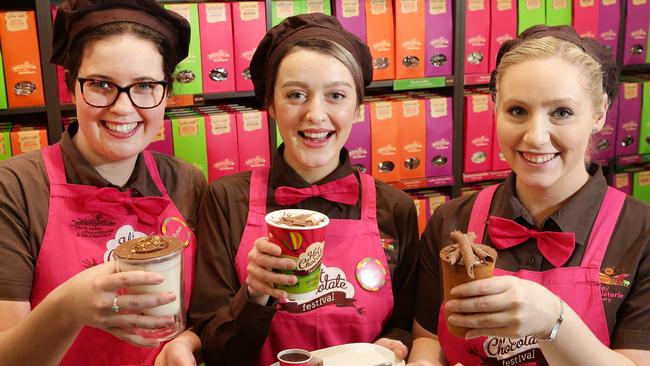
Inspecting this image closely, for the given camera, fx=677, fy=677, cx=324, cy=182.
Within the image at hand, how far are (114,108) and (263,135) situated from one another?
1603mm

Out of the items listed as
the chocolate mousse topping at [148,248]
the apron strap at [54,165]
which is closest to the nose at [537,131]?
the chocolate mousse topping at [148,248]

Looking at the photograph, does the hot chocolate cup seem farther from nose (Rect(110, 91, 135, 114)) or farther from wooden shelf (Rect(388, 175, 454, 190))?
wooden shelf (Rect(388, 175, 454, 190))

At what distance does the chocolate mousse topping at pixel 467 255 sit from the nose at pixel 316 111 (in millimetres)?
655

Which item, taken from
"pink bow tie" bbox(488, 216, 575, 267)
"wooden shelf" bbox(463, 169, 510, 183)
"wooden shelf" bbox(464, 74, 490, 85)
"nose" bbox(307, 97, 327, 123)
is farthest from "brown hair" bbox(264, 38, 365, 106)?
"wooden shelf" bbox(463, 169, 510, 183)

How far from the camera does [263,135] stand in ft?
11.8

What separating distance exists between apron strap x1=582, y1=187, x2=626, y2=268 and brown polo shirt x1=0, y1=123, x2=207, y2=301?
1.21 meters

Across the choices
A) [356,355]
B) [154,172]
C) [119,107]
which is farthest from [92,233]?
[356,355]

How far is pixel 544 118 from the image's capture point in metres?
1.83

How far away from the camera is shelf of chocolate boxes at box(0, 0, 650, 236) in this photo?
3.37m

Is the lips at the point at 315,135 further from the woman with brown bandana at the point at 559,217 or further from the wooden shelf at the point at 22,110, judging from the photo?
the wooden shelf at the point at 22,110

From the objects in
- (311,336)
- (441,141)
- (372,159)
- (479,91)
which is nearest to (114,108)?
(311,336)

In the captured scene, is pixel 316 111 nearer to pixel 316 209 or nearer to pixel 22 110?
pixel 316 209

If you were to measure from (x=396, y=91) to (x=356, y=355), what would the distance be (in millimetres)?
2539

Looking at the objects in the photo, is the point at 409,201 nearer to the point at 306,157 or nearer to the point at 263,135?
the point at 306,157
